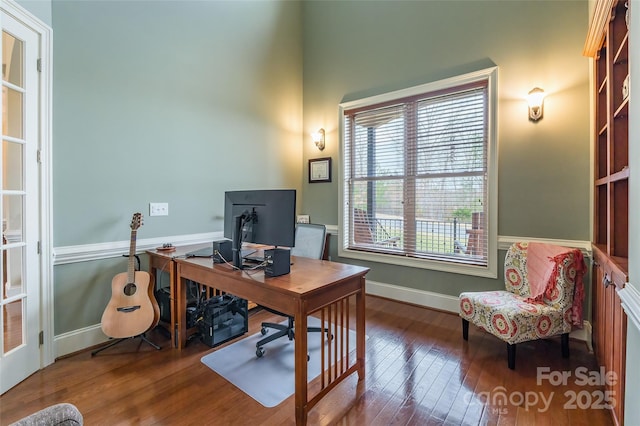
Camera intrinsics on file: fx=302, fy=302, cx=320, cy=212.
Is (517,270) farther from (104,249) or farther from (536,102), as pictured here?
(104,249)

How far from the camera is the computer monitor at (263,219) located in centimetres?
185

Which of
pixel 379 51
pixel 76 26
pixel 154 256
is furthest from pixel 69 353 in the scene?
pixel 379 51

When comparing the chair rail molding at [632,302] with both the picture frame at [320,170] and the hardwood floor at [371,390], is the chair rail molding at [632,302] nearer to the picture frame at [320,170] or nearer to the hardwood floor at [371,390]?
the hardwood floor at [371,390]

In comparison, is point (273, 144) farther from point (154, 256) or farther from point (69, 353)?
point (69, 353)

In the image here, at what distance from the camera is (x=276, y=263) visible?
6.01 feet

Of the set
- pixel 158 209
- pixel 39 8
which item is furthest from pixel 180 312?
pixel 39 8

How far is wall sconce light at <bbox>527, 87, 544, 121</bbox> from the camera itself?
2602mm

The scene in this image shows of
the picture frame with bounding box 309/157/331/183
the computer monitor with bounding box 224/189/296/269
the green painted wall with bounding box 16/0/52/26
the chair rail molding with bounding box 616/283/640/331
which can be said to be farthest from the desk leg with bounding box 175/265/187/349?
the chair rail molding with bounding box 616/283/640/331

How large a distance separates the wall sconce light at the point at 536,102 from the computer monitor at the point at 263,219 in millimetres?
2318

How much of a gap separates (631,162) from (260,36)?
371 centimetres

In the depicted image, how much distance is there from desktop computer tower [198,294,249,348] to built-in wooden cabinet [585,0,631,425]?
2.47 m

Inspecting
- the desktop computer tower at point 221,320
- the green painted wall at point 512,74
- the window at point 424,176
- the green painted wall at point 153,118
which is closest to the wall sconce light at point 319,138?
the window at point 424,176

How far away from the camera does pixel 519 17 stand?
273 cm

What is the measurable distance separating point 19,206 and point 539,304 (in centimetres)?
374
